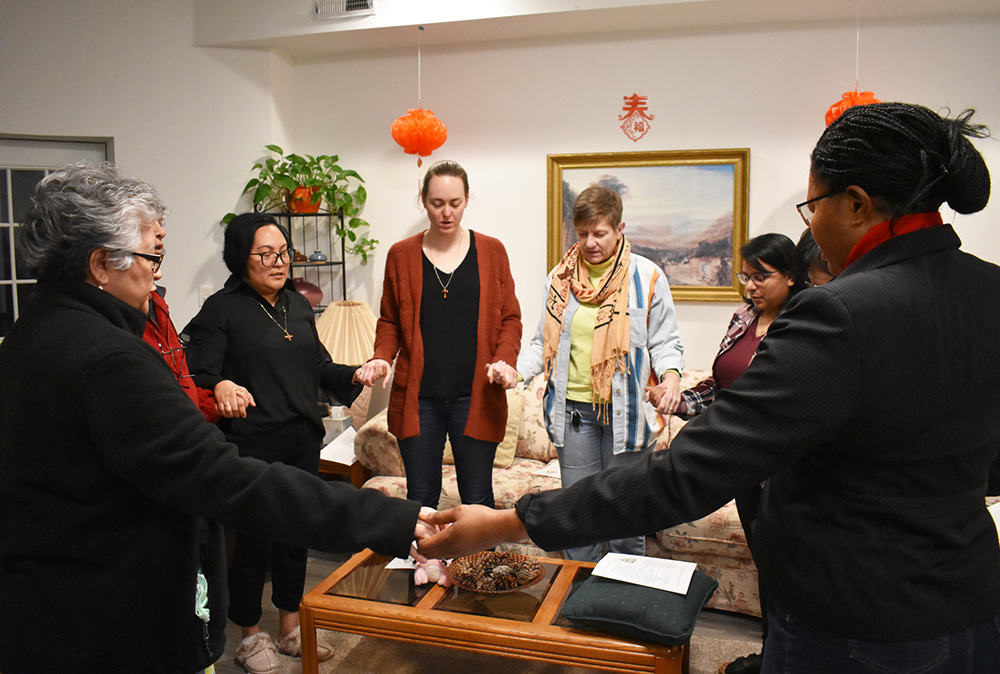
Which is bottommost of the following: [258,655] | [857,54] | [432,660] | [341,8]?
[432,660]

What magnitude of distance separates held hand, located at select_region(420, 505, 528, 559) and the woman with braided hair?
13.8 inches

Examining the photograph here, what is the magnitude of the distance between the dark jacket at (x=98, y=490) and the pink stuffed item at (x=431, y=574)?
1.28 metres

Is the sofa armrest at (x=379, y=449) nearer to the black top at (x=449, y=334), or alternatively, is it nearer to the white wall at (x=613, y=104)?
the black top at (x=449, y=334)

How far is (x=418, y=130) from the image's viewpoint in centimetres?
404

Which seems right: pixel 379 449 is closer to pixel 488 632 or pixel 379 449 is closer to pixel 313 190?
pixel 313 190

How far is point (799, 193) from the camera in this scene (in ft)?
13.3

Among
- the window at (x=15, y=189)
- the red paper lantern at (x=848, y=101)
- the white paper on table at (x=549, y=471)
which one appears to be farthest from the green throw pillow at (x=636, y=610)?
the window at (x=15, y=189)

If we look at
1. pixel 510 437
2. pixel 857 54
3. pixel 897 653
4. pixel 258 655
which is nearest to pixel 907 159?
pixel 897 653

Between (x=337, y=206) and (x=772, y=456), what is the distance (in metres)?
3.84

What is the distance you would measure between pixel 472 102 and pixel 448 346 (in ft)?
7.13

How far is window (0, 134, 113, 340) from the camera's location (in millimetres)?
4207

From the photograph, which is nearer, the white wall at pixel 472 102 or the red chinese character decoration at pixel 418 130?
the white wall at pixel 472 102

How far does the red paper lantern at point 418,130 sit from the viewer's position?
159 inches

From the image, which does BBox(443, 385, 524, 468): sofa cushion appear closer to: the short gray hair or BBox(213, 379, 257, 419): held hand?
BBox(213, 379, 257, 419): held hand
